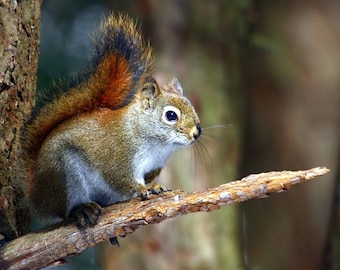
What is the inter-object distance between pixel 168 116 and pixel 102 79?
0.15m

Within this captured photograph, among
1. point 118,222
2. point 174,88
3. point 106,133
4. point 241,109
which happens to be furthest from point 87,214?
point 241,109

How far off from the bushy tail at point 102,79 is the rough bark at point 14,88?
4cm

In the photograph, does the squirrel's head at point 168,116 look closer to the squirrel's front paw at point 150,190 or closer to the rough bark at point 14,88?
the squirrel's front paw at point 150,190

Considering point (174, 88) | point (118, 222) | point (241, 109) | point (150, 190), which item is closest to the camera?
point (118, 222)

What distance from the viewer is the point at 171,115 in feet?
5.03

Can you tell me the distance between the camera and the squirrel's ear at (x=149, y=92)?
152cm

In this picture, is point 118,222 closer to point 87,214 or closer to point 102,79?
point 87,214

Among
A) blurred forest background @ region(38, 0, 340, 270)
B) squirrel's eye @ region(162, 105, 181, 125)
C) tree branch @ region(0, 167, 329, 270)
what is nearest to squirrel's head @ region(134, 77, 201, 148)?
squirrel's eye @ region(162, 105, 181, 125)

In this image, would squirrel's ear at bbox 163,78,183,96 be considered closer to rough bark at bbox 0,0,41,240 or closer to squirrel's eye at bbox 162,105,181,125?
squirrel's eye at bbox 162,105,181,125

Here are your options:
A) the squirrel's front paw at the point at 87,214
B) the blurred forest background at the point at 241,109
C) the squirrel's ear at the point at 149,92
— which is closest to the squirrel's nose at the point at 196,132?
the squirrel's ear at the point at 149,92

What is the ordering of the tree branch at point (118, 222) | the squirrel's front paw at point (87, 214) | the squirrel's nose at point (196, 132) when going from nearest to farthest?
the tree branch at point (118, 222), the squirrel's front paw at point (87, 214), the squirrel's nose at point (196, 132)

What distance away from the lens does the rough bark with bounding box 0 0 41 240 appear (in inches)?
57.2

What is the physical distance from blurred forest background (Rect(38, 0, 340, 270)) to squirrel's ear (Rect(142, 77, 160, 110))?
0.66 meters

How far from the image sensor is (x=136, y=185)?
4.90ft
